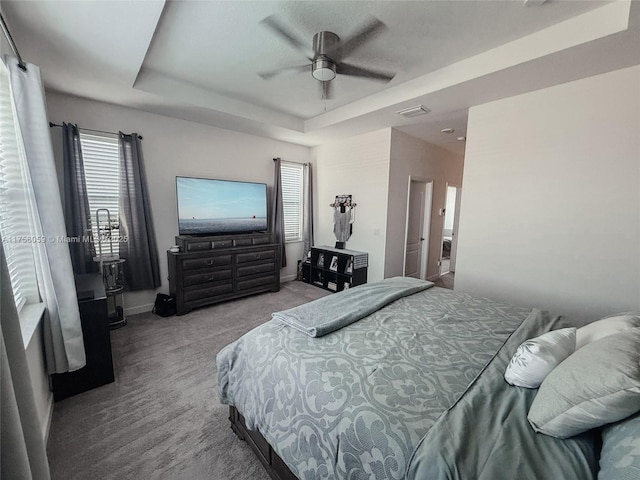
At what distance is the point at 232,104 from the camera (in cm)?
343

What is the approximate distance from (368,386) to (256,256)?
10.6 ft

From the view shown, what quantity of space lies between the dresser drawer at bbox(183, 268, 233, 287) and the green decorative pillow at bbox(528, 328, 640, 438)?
351 centimetres

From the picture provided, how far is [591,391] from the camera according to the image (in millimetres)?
848

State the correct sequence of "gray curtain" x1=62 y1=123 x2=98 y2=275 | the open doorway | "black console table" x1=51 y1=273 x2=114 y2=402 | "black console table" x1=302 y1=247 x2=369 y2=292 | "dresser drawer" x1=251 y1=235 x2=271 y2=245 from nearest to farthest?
"black console table" x1=51 y1=273 x2=114 y2=402 → "gray curtain" x1=62 y1=123 x2=98 y2=275 → "dresser drawer" x1=251 y1=235 x2=271 y2=245 → "black console table" x1=302 y1=247 x2=369 y2=292 → the open doorway

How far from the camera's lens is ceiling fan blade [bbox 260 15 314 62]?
1.72 metres

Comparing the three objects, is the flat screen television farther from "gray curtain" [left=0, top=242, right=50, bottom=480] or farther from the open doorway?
the open doorway

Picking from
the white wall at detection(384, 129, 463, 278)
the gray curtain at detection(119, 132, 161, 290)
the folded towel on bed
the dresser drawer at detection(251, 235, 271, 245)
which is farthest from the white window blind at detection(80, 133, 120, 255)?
the white wall at detection(384, 129, 463, 278)

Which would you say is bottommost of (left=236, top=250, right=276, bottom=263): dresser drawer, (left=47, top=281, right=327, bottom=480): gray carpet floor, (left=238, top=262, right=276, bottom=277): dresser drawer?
(left=47, top=281, right=327, bottom=480): gray carpet floor

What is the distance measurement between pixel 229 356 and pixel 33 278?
153 centimetres

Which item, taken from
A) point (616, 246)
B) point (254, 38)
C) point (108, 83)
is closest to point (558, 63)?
point (616, 246)

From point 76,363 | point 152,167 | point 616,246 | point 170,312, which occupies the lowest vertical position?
point 170,312

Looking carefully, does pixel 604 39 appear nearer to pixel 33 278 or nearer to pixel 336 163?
pixel 336 163

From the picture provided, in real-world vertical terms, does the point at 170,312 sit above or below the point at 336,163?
below

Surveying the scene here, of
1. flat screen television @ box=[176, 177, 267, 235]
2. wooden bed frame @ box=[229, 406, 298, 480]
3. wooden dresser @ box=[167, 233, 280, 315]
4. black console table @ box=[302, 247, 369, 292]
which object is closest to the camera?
wooden bed frame @ box=[229, 406, 298, 480]
